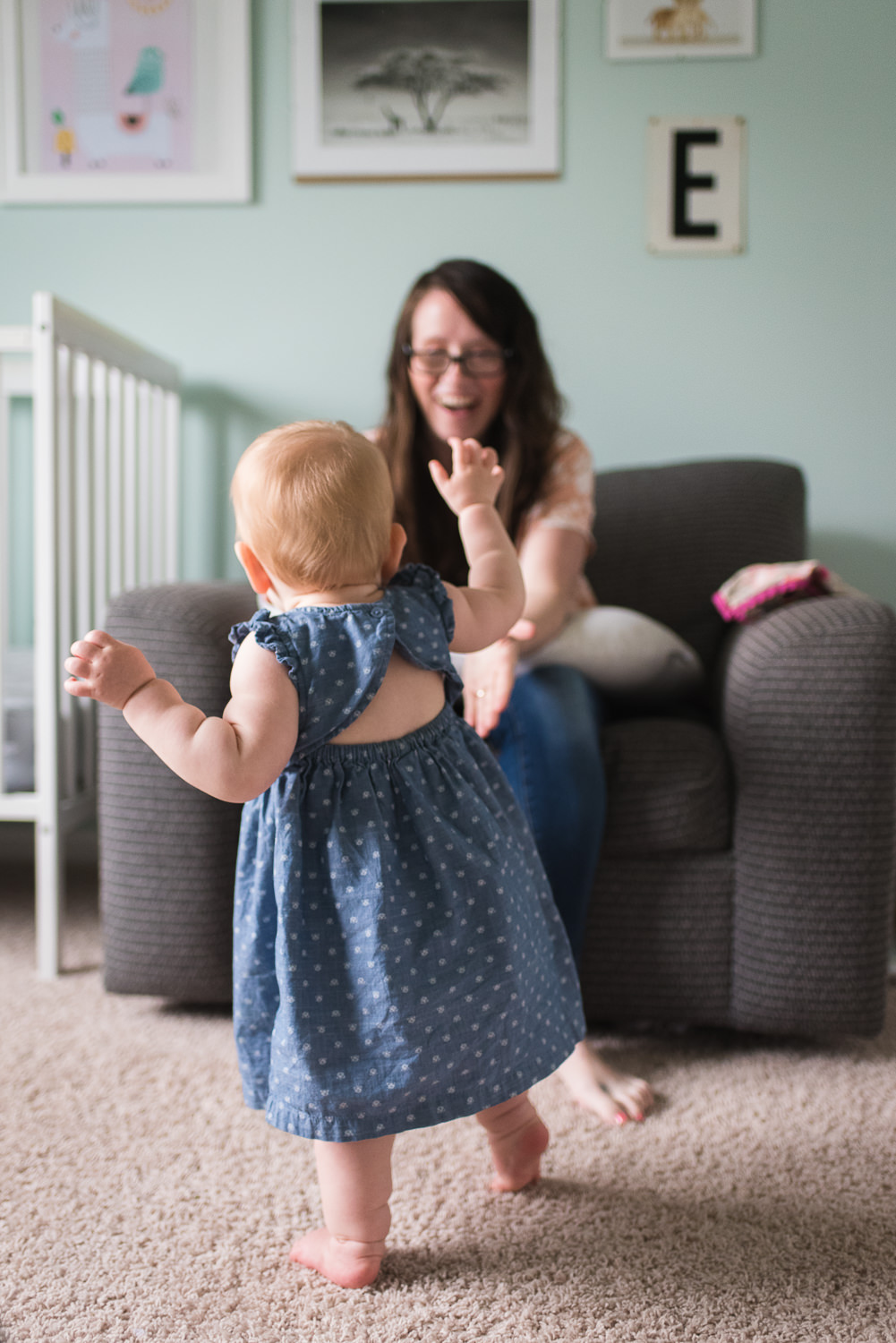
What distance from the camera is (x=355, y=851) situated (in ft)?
2.42

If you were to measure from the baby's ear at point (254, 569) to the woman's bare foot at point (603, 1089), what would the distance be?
1.86 feet

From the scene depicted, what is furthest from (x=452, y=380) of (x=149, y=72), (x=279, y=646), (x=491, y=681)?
(x=149, y=72)

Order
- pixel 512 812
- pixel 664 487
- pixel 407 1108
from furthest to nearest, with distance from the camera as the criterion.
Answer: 1. pixel 664 487
2. pixel 512 812
3. pixel 407 1108

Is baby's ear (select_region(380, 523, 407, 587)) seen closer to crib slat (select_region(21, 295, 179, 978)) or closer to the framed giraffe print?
crib slat (select_region(21, 295, 179, 978))

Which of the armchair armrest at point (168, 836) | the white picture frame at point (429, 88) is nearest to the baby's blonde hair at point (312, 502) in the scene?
the armchair armrest at point (168, 836)

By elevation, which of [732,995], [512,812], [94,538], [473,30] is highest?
[473,30]

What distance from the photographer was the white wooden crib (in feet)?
4.53

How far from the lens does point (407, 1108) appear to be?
A: 2.41ft

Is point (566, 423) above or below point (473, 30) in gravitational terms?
below

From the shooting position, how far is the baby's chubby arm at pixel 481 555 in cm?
84

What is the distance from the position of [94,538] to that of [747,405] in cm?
117

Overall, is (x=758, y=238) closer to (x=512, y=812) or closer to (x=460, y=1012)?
(x=512, y=812)

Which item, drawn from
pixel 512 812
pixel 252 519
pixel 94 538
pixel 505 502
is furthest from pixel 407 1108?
pixel 94 538

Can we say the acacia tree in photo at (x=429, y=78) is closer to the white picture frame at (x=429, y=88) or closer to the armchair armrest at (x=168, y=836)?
the white picture frame at (x=429, y=88)
